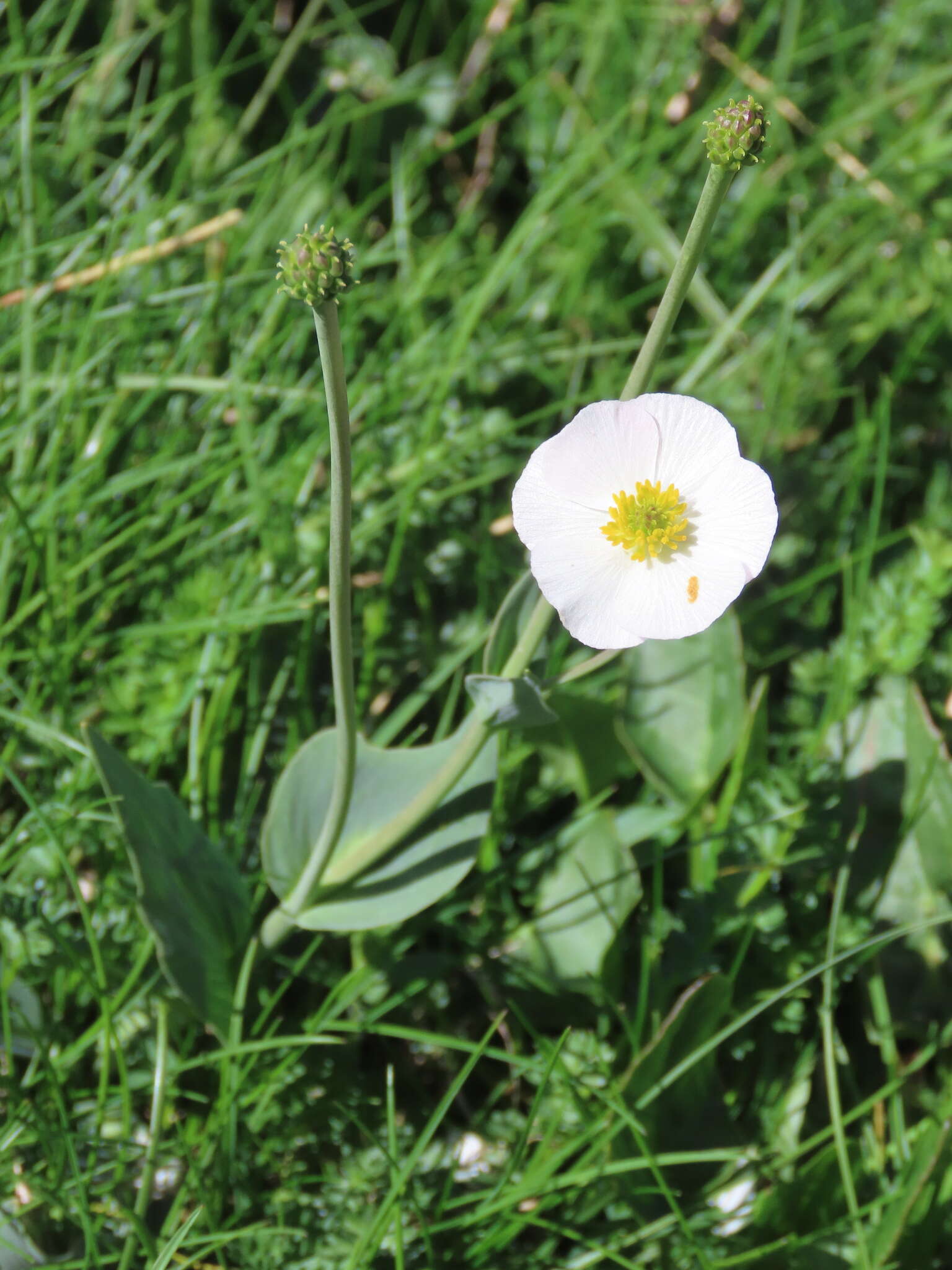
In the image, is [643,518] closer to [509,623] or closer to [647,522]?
[647,522]

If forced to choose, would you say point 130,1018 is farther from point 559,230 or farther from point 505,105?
point 505,105

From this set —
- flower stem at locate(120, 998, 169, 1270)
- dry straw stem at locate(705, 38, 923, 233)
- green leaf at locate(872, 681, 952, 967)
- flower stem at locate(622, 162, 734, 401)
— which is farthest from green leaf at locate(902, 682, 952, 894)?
dry straw stem at locate(705, 38, 923, 233)

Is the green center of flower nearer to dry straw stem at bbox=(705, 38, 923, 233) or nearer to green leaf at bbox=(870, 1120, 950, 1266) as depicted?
green leaf at bbox=(870, 1120, 950, 1266)

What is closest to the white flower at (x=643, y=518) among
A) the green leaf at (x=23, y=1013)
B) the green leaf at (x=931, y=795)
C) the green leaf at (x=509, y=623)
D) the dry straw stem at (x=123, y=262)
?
the green leaf at (x=509, y=623)

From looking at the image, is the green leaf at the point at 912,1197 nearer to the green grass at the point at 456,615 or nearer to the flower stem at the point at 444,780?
the green grass at the point at 456,615

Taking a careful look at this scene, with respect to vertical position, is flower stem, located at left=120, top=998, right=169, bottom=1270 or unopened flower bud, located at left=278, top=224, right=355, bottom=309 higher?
unopened flower bud, located at left=278, top=224, right=355, bottom=309

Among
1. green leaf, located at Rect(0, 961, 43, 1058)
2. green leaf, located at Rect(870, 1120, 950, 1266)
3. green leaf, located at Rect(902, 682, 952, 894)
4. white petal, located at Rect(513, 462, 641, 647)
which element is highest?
A: white petal, located at Rect(513, 462, 641, 647)

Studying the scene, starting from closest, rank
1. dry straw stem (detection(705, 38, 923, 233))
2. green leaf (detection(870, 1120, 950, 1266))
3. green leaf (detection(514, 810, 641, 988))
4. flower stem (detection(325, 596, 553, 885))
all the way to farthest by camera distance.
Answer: flower stem (detection(325, 596, 553, 885)) < green leaf (detection(870, 1120, 950, 1266)) < green leaf (detection(514, 810, 641, 988)) < dry straw stem (detection(705, 38, 923, 233))
